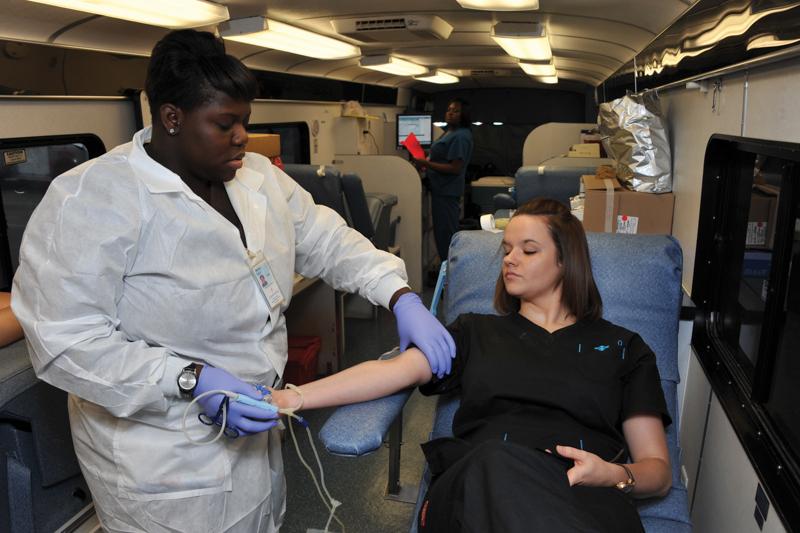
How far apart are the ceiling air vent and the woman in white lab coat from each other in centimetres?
222

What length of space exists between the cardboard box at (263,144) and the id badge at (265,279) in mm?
1794

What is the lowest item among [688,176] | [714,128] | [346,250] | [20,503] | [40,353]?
[20,503]

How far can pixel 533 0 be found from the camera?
252 centimetres

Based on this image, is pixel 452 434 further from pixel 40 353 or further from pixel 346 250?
pixel 40 353

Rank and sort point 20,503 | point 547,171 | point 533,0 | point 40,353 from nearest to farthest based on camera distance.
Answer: point 40,353, point 20,503, point 533,0, point 547,171

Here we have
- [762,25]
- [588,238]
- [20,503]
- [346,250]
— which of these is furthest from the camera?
[588,238]

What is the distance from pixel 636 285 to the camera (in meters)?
1.93

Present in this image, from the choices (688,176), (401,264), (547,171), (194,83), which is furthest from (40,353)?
(547,171)

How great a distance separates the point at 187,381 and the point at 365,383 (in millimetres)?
468

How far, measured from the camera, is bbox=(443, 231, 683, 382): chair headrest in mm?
1909

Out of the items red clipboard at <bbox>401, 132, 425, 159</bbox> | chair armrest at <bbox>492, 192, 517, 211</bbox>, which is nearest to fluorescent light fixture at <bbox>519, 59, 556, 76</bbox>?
red clipboard at <bbox>401, 132, 425, 159</bbox>

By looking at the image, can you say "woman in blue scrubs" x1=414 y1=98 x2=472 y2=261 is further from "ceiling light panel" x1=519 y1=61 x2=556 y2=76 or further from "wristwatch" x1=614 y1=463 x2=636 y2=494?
"wristwatch" x1=614 y1=463 x2=636 y2=494

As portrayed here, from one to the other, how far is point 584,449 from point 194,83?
1272 millimetres

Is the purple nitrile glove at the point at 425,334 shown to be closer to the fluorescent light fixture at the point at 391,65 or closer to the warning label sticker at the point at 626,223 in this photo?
the warning label sticker at the point at 626,223
